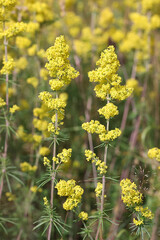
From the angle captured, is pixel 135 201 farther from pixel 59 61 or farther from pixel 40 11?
pixel 40 11

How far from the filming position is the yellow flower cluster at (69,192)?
207cm

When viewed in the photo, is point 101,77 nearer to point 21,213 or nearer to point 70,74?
point 70,74

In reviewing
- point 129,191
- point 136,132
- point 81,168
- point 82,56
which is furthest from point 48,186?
point 82,56

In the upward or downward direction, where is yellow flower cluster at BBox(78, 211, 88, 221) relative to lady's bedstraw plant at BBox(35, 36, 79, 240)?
downward

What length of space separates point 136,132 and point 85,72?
60.0 inches

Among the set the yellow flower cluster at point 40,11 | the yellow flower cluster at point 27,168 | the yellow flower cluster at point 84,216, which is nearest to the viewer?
the yellow flower cluster at point 84,216

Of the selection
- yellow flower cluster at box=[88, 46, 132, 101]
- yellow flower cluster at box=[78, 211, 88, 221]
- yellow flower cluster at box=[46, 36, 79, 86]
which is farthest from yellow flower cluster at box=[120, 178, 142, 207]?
yellow flower cluster at box=[46, 36, 79, 86]

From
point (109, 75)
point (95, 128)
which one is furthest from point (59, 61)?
point (95, 128)

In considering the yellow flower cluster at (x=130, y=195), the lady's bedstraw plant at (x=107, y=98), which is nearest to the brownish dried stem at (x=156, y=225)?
the yellow flower cluster at (x=130, y=195)

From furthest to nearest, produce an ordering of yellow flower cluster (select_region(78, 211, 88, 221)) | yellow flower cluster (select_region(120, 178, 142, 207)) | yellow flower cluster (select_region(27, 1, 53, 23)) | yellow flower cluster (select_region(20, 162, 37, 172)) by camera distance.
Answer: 1. yellow flower cluster (select_region(27, 1, 53, 23))
2. yellow flower cluster (select_region(20, 162, 37, 172))
3. yellow flower cluster (select_region(78, 211, 88, 221))
4. yellow flower cluster (select_region(120, 178, 142, 207))

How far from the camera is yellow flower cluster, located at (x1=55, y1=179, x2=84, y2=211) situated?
2072 mm

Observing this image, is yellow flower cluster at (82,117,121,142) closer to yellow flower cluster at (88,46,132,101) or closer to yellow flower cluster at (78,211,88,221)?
yellow flower cluster at (88,46,132,101)

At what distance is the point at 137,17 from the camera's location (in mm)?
4602

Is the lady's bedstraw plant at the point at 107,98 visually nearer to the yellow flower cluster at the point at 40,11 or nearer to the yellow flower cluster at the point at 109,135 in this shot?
the yellow flower cluster at the point at 109,135
